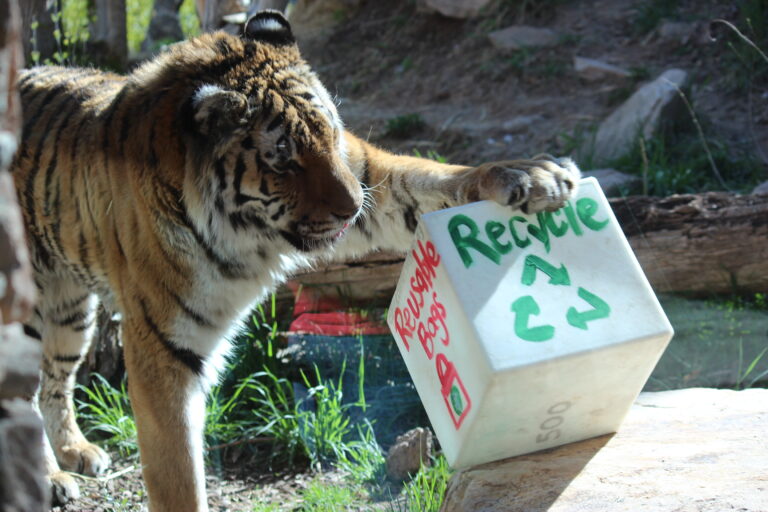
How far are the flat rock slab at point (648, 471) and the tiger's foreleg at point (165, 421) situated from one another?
71cm

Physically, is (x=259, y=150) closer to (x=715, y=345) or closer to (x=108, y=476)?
(x=108, y=476)

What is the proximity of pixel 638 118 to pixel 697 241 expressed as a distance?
1.78 metres

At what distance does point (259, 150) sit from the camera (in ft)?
7.45

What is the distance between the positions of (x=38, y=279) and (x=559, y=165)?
187 cm

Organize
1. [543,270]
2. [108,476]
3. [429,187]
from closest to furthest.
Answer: [543,270] < [429,187] < [108,476]

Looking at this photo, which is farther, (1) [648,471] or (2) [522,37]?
(2) [522,37]

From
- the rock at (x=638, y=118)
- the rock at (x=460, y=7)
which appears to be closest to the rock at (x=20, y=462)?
the rock at (x=638, y=118)

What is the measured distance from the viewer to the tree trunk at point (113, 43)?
6.30 meters

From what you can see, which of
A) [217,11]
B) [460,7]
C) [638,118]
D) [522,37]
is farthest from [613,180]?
[460,7]

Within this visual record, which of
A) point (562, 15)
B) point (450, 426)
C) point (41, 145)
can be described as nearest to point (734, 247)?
point (450, 426)

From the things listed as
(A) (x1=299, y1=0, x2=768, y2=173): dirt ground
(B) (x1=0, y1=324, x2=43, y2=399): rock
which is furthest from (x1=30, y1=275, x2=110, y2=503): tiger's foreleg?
(A) (x1=299, y1=0, x2=768, y2=173): dirt ground

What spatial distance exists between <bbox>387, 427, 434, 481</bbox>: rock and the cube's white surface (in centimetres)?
65

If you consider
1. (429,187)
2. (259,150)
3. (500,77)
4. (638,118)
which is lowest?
(500,77)

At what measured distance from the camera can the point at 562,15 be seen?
7.14m
